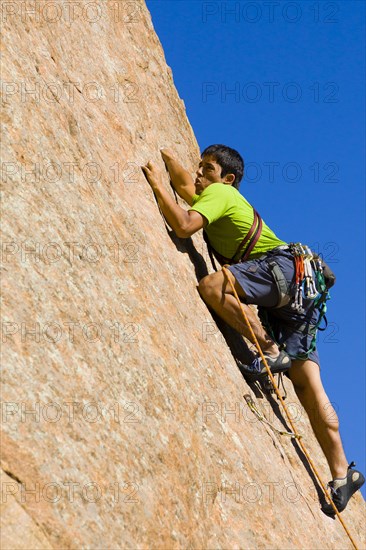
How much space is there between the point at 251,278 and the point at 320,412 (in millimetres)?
1679

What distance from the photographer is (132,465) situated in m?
6.14

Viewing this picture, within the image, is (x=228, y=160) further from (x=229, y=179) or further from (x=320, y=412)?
(x=320, y=412)

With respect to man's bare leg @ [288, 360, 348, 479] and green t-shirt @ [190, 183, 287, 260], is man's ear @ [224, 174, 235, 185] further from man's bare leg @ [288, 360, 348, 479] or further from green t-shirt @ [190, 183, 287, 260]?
man's bare leg @ [288, 360, 348, 479]

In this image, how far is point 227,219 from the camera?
935 cm

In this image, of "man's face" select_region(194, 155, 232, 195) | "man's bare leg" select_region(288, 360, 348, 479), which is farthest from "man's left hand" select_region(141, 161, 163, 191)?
"man's bare leg" select_region(288, 360, 348, 479)

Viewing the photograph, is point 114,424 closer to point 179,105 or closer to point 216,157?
point 216,157

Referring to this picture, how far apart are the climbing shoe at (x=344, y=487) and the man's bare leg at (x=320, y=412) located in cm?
6

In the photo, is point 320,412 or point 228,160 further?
point 228,160

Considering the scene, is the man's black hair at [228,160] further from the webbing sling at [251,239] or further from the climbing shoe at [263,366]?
the climbing shoe at [263,366]

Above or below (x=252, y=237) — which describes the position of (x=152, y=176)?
below

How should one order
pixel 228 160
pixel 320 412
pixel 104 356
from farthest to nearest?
pixel 228 160
pixel 320 412
pixel 104 356

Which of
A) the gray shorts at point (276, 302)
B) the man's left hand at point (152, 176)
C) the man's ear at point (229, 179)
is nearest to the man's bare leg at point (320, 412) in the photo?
the gray shorts at point (276, 302)

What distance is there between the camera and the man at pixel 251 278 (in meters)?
8.96

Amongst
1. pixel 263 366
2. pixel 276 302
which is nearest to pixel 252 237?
pixel 276 302
